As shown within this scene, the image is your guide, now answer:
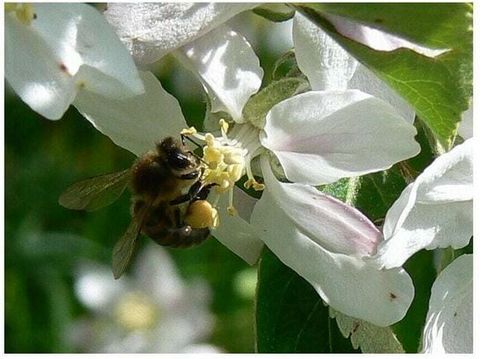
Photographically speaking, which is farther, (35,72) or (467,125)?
(467,125)

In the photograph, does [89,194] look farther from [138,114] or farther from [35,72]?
[35,72]

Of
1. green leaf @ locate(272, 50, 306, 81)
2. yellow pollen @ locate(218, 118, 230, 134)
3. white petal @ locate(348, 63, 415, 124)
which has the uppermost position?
white petal @ locate(348, 63, 415, 124)

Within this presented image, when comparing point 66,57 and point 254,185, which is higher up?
point 66,57

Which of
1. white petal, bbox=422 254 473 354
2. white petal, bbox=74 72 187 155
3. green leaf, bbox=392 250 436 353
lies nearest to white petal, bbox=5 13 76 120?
white petal, bbox=74 72 187 155

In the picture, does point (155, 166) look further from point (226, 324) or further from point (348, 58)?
point (226, 324)

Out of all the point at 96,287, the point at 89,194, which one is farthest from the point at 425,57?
the point at 96,287

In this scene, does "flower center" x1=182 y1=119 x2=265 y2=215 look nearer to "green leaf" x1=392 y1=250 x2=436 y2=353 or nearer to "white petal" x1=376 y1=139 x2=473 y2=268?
"white petal" x1=376 y1=139 x2=473 y2=268

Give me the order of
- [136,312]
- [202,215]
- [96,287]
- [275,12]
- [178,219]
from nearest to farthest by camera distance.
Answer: [275,12] → [202,215] → [178,219] → [96,287] → [136,312]

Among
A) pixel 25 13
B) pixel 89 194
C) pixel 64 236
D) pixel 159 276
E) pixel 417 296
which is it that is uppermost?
pixel 25 13
